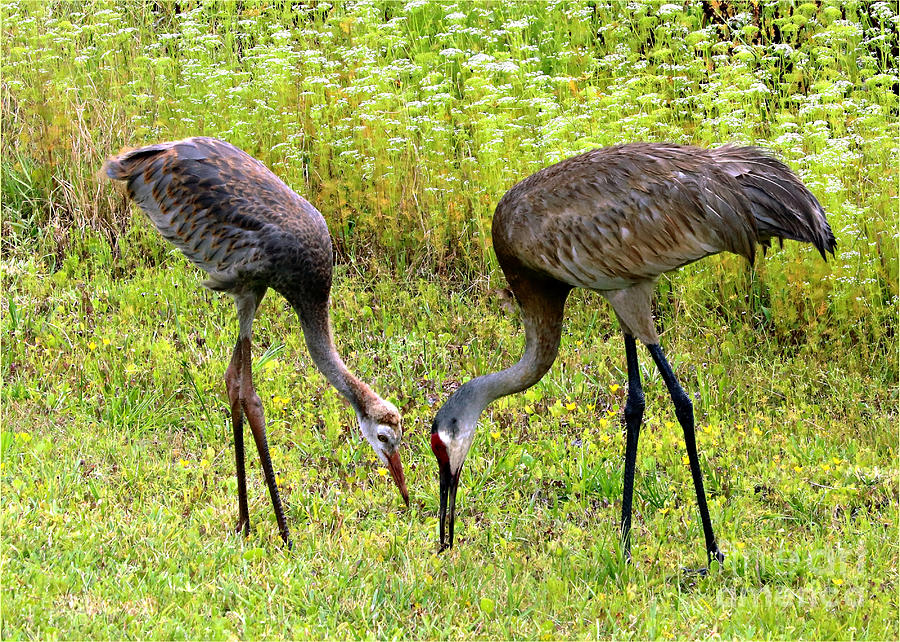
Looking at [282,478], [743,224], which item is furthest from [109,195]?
[743,224]

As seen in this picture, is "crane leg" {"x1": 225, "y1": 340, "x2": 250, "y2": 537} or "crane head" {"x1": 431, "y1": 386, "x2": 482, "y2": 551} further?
"crane leg" {"x1": 225, "y1": 340, "x2": 250, "y2": 537}

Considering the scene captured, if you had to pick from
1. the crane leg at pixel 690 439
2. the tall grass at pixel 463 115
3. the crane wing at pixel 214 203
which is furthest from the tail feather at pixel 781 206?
the crane wing at pixel 214 203

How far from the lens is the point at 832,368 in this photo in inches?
248

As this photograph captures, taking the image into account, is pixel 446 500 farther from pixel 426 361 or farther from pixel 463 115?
pixel 463 115

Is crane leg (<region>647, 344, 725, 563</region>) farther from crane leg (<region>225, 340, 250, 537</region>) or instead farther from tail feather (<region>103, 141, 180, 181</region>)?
tail feather (<region>103, 141, 180, 181</region>)

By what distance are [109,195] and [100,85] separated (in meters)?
1.54

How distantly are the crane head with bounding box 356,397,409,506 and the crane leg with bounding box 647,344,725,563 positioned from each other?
4.35 feet

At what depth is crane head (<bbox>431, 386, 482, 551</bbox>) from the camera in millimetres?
4891

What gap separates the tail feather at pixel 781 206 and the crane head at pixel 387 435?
1.98 metres

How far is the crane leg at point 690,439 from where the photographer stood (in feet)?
15.6

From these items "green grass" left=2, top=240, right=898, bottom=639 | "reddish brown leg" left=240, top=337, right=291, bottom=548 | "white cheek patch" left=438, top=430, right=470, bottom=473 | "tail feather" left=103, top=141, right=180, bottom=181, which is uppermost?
"tail feather" left=103, top=141, right=180, bottom=181

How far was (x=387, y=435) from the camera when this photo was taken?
5.17 m

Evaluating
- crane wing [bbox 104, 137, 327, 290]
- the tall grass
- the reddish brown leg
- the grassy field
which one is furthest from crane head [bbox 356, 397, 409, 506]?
the tall grass

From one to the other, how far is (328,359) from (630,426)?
1.57m
